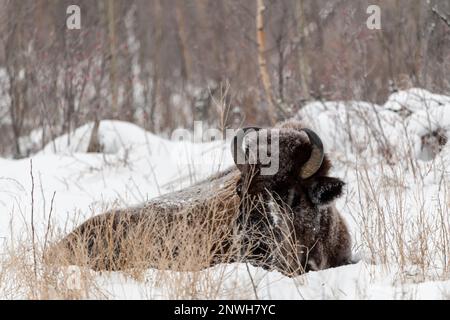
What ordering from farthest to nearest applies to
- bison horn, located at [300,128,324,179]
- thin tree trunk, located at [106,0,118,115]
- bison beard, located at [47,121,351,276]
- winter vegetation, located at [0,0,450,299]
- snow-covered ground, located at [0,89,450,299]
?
thin tree trunk, located at [106,0,118,115]
bison horn, located at [300,128,324,179]
bison beard, located at [47,121,351,276]
winter vegetation, located at [0,0,450,299]
snow-covered ground, located at [0,89,450,299]

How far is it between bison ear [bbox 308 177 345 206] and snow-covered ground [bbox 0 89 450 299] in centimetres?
22

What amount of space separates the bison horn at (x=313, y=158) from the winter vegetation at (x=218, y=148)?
1.30 ft

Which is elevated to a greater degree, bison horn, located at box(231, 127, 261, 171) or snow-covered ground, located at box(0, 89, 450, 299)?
bison horn, located at box(231, 127, 261, 171)

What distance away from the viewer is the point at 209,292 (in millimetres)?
4539

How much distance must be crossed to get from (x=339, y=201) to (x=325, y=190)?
2132 millimetres

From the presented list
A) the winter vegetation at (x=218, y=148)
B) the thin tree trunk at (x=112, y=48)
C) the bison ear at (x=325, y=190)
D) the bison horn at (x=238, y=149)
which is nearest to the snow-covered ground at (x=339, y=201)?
the winter vegetation at (x=218, y=148)

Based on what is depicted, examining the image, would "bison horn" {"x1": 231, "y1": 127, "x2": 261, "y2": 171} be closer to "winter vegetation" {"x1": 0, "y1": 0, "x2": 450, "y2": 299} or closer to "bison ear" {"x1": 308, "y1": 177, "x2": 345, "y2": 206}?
"winter vegetation" {"x1": 0, "y1": 0, "x2": 450, "y2": 299}

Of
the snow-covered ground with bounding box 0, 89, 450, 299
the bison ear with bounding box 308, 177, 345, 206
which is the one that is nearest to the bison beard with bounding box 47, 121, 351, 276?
the bison ear with bounding box 308, 177, 345, 206

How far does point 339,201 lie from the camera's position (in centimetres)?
820

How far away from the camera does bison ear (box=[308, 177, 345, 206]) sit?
6.11 m

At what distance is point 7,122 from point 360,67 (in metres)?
6.79

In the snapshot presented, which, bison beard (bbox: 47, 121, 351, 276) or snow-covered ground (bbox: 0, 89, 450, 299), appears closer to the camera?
snow-covered ground (bbox: 0, 89, 450, 299)

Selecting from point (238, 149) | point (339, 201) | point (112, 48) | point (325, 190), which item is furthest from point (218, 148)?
point (112, 48)
